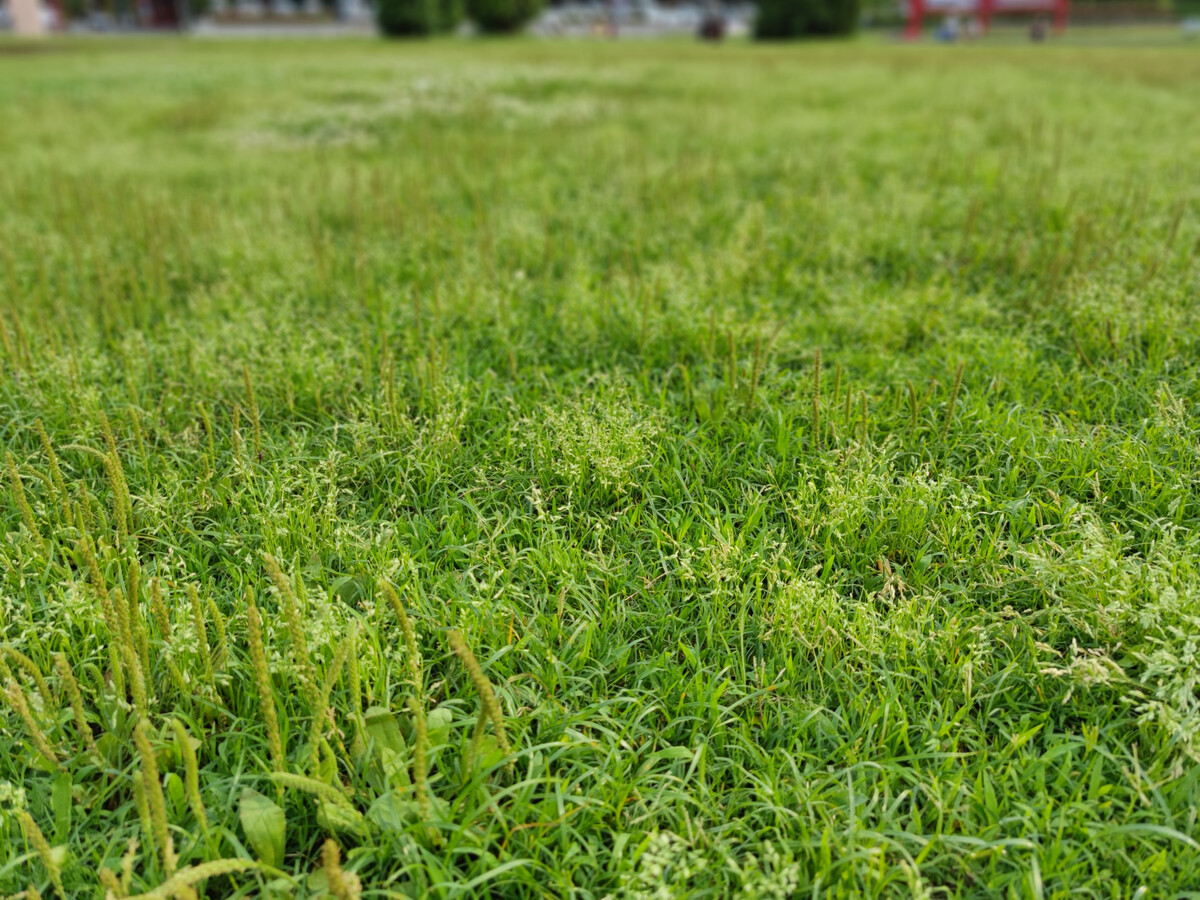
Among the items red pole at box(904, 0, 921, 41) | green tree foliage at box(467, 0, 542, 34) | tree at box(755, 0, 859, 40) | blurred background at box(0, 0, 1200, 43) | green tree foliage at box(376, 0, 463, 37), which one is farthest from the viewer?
red pole at box(904, 0, 921, 41)

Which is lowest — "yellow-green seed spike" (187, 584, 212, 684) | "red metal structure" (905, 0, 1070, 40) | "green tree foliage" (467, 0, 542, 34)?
"yellow-green seed spike" (187, 584, 212, 684)

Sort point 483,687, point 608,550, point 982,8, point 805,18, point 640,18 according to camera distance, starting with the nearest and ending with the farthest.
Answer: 1. point 483,687
2. point 608,550
3. point 805,18
4. point 982,8
5. point 640,18

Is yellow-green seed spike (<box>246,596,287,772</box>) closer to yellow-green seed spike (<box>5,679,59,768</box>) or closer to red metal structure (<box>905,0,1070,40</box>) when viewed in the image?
yellow-green seed spike (<box>5,679,59,768</box>)

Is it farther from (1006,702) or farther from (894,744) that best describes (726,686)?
(1006,702)

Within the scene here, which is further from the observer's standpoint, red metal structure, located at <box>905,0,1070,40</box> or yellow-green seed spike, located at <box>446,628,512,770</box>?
red metal structure, located at <box>905,0,1070,40</box>

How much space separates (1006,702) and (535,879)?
148 centimetres

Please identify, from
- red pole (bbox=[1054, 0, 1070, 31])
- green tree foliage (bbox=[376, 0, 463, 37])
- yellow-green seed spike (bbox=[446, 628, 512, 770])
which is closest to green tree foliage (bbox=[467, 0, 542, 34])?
green tree foliage (bbox=[376, 0, 463, 37])

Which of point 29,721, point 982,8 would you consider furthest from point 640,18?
point 29,721

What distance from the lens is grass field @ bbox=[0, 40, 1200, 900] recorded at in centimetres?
206

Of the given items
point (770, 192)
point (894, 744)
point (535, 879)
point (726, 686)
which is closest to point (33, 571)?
point (535, 879)

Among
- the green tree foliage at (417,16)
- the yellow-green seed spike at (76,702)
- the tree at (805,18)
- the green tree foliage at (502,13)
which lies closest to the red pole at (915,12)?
the tree at (805,18)

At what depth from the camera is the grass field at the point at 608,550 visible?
2.06 meters

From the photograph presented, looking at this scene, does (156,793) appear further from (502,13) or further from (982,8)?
(982,8)

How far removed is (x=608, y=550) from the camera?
3082 mm
